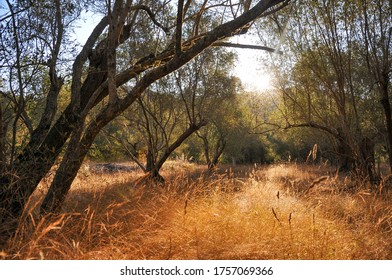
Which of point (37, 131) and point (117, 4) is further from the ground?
point (117, 4)

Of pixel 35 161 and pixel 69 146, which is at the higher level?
pixel 69 146

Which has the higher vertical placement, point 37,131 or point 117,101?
point 117,101

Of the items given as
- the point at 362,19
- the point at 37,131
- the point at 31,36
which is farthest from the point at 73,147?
the point at 362,19

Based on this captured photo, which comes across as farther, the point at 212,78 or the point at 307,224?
the point at 212,78

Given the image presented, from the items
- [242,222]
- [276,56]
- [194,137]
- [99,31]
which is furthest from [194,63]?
[194,137]

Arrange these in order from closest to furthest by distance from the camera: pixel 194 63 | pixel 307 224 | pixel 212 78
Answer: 1. pixel 307 224
2. pixel 194 63
3. pixel 212 78

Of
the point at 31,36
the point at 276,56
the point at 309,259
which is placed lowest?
the point at 309,259

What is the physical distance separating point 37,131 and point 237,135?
2375cm

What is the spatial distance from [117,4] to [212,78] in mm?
13635

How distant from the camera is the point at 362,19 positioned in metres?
8.83

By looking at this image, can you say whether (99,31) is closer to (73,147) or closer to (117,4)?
(117,4)

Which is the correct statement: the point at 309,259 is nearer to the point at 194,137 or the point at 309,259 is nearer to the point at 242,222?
the point at 242,222

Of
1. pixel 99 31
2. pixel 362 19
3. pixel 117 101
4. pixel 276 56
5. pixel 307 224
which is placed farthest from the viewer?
pixel 276 56

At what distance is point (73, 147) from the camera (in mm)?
5105
